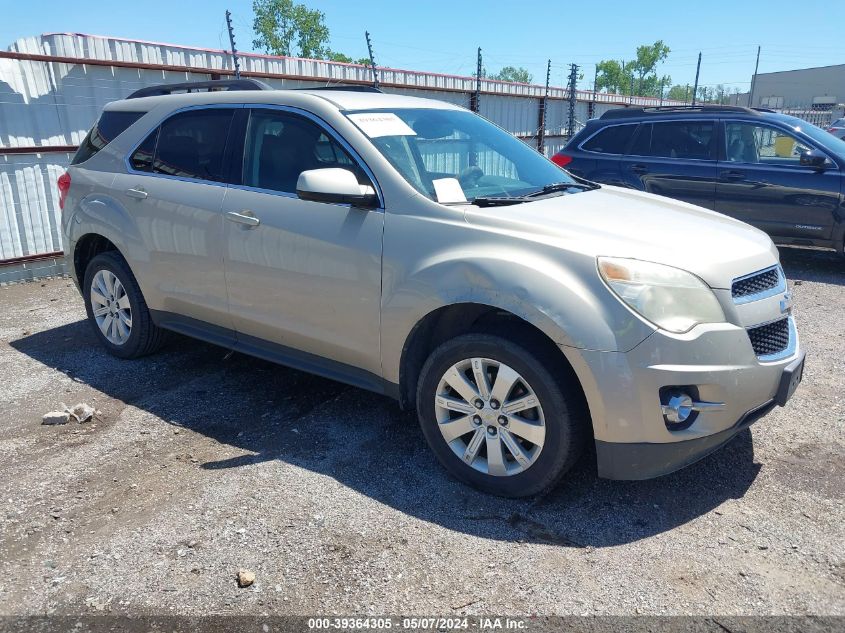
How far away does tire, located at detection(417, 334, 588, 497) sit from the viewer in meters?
2.97

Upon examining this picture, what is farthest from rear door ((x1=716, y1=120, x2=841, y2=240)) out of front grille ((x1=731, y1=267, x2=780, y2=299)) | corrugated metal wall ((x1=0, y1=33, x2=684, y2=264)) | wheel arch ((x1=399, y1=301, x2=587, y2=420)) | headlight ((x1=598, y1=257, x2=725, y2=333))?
corrugated metal wall ((x1=0, y1=33, x2=684, y2=264))

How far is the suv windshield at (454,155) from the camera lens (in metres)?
3.58

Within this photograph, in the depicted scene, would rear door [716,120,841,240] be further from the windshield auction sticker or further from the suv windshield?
A: the windshield auction sticker

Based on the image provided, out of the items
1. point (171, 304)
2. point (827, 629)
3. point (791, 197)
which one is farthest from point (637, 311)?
point (791, 197)

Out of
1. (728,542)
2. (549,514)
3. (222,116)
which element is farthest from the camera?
(222,116)

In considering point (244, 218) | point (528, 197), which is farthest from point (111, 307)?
point (528, 197)

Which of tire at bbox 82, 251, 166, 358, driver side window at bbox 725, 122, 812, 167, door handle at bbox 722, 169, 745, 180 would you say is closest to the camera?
tire at bbox 82, 251, 166, 358

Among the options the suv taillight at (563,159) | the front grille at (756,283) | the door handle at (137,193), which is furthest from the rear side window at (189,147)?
the suv taillight at (563,159)

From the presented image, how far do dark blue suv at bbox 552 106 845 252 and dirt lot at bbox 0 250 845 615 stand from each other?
152 inches

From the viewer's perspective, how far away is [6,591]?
106 inches

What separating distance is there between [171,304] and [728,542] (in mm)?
3643

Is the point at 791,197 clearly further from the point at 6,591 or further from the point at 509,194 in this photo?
the point at 6,591

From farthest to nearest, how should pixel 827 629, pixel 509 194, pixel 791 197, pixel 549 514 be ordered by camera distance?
pixel 791 197, pixel 509 194, pixel 549 514, pixel 827 629

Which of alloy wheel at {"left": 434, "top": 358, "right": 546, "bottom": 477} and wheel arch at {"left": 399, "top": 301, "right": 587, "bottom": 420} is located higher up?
wheel arch at {"left": 399, "top": 301, "right": 587, "bottom": 420}
